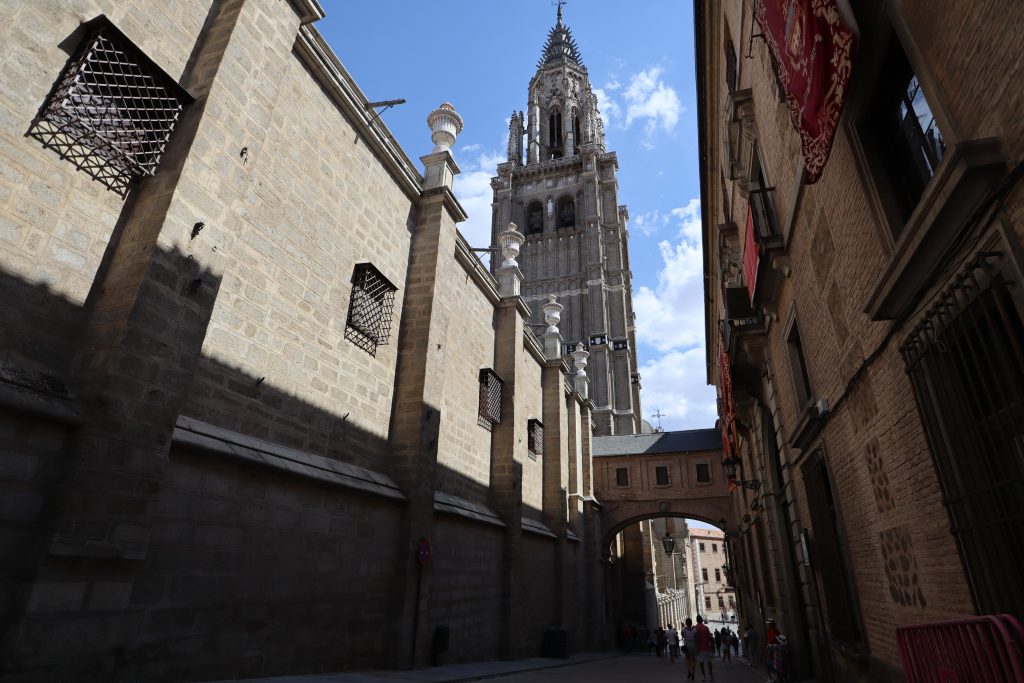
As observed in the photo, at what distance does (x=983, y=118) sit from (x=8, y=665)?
23.7 ft

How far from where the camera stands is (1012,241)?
2.87 metres

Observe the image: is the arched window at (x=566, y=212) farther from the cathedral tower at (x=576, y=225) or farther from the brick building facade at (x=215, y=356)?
the brick building facade at (x=215, y=356)

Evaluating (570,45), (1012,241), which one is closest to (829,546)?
(1012,241)

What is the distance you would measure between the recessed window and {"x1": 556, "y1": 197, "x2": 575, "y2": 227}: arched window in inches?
1150

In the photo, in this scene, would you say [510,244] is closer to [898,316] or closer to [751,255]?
[751,255]

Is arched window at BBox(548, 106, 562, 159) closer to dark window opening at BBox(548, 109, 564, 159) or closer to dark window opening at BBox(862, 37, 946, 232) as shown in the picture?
dark window opening at BBox(548, 109, 564, 159)

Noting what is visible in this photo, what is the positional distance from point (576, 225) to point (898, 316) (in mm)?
46479

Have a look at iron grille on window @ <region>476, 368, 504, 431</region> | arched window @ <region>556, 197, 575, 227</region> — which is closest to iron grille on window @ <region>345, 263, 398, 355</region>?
iron grille on window @ <region>476, 368, 504, 431</region>

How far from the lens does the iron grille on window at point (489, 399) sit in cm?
1420

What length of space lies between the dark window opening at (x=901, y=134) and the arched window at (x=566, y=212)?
4631 centimetres

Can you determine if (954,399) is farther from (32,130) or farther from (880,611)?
(32,130)

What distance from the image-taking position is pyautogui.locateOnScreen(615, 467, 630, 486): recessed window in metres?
26.0

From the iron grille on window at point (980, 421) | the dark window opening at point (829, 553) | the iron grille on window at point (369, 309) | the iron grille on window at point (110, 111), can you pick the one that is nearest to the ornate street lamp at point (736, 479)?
the dark window opening at point (829, 553)

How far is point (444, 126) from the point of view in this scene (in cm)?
1152
